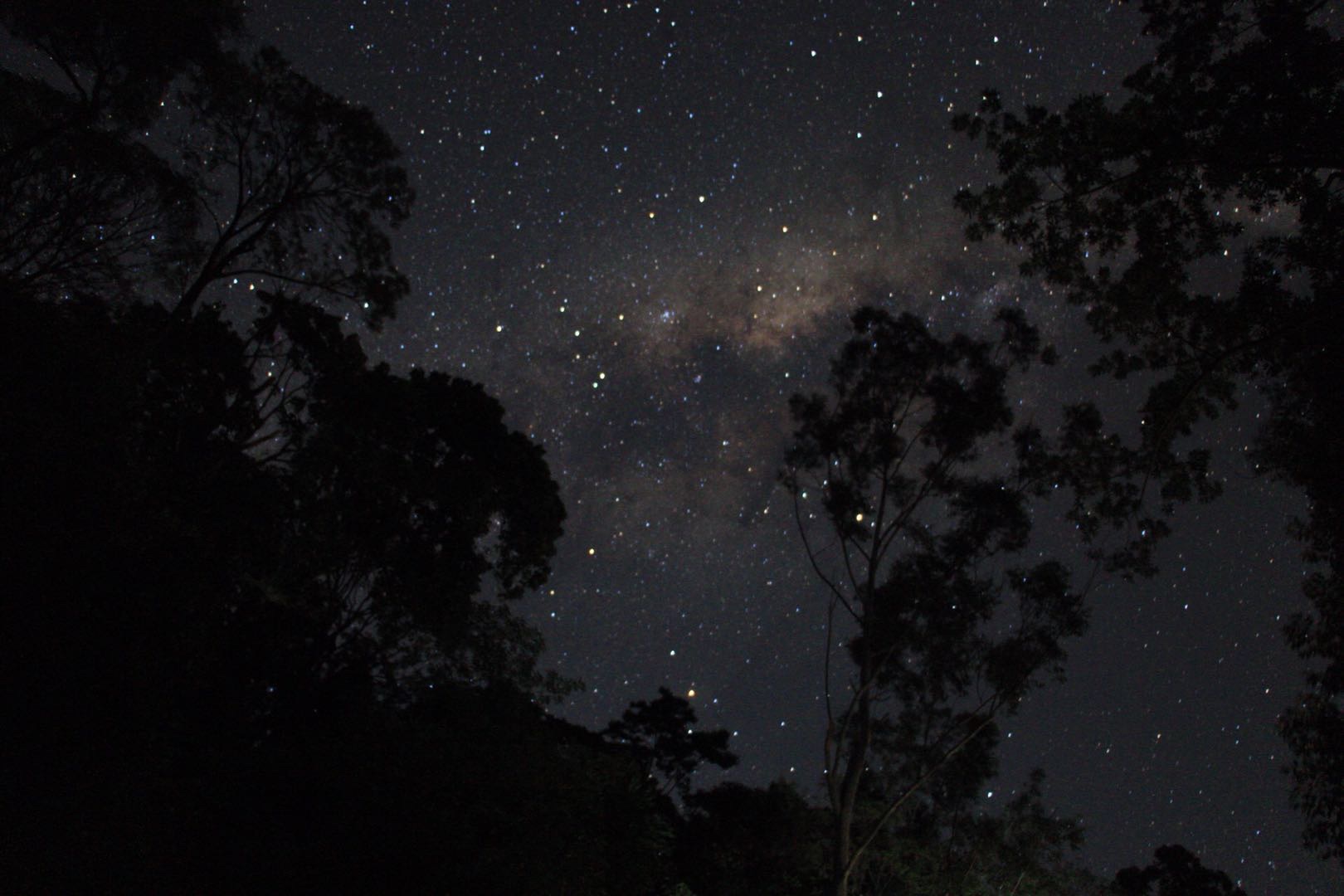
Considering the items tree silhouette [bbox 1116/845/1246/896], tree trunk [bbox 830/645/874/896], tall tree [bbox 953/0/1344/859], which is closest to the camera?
tall tree [bbox 953/0/1344/859]

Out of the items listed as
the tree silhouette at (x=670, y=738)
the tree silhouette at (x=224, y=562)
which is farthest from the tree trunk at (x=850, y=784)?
the tree silhouette at (x=670, y=738)

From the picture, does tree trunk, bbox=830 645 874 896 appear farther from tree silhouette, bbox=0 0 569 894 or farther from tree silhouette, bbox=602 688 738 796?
tree silhouette, bbox=602 688 738 796

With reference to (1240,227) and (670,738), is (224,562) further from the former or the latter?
(670,738)

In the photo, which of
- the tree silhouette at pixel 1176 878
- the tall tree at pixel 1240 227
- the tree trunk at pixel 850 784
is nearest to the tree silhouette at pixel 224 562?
the tree trunk at pixel 850 784

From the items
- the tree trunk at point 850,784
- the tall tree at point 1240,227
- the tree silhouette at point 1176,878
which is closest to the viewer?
the tall tree at point 1240,227

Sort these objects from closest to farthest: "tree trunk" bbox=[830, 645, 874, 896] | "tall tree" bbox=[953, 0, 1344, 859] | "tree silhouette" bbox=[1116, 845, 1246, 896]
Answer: "tall tree" bbox=[953, 0, 1344, 859], "tree trunk" bbox=[830, 645, 874, 896], "tree silhouette" bbox=[1116, 845, 1246, 896]

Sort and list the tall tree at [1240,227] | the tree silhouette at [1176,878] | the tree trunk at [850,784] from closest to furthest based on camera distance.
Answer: the tall tree at [1240,227] < the tree trunk at [850,784] < the tree silhouette at [1176,878]

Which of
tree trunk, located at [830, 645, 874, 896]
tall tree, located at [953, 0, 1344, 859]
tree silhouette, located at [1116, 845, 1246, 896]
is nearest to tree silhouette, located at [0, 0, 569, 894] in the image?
tree trunk, located at [830, 645, 874, 896]

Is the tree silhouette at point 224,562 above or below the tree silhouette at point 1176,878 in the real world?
below

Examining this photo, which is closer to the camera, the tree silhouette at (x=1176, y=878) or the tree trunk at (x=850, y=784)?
the tree trunk at (x=850, y=784)

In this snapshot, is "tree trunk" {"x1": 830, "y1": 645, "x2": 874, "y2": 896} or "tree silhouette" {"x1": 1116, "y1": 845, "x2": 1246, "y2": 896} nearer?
"tree trunk" {"x1": 830, "y1": 645, "x2": 874, "y2": 896}

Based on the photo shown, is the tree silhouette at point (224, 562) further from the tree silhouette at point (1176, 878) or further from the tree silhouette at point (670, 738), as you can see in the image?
the tree silhouette at point (1176, 878)

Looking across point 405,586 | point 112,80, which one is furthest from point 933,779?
point 112,80

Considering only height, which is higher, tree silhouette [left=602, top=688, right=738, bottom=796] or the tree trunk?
tree silhouette [left=602, top=688, right=738, bottom=796]
